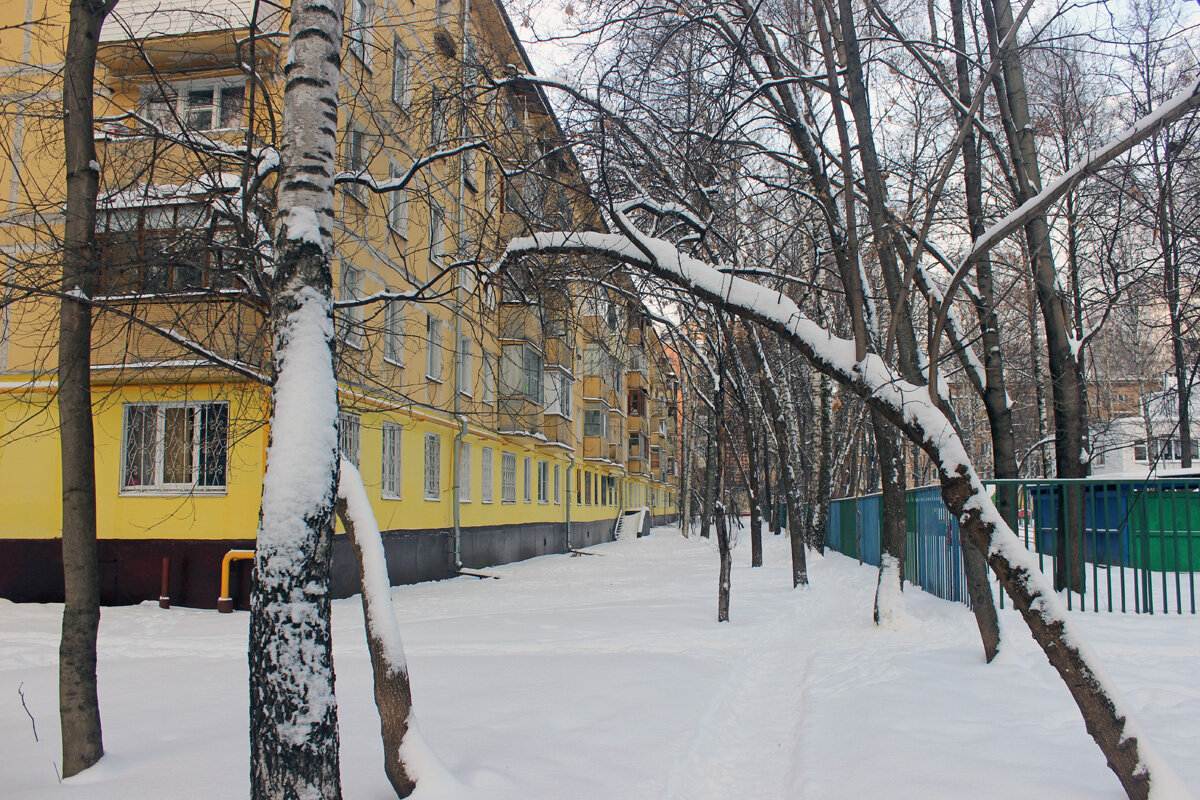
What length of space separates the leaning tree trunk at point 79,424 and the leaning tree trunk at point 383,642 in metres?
1.53

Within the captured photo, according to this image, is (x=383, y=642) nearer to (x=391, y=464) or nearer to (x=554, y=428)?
(x=391, y=464)

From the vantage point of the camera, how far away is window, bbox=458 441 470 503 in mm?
21344

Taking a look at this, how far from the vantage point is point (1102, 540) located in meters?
11.1

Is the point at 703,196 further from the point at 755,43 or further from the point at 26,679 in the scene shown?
the point at 26,679

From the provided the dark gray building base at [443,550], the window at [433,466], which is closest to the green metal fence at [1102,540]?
the dark gray building base at [443,550]

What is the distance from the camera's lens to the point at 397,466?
703 inches

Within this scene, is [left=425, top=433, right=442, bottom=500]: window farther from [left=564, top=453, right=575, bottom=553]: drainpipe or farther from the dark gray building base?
[left=564, top=453, right=575, bottom=553]: drainpipe

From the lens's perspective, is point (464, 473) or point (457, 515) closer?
point (457, 515)

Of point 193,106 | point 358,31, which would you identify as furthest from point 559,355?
point 358,31

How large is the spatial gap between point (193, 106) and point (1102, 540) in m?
12.2

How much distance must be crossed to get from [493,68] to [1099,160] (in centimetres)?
567

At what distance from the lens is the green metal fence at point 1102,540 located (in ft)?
29.6

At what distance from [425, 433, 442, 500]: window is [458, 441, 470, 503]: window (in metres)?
0.98

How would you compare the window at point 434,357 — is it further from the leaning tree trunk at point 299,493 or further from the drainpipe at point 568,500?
the leaning tree trunk at point 299,493
